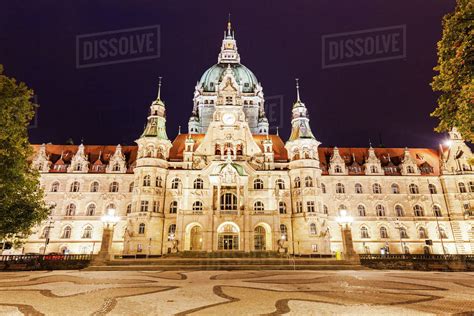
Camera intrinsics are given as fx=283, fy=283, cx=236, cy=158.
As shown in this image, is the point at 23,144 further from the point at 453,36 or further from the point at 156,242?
the point at 453,36

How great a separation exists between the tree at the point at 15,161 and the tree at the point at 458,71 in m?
26.0

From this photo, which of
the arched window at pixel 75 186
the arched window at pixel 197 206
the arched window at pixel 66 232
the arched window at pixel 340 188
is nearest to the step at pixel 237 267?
the arched window at pixel 197 206

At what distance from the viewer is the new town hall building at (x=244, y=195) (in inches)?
1642

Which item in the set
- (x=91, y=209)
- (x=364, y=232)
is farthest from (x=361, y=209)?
(x=91, y=209)

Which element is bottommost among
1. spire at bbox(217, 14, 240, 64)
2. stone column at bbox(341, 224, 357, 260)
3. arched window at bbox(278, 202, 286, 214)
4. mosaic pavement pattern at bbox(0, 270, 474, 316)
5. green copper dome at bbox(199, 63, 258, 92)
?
mosaic pavement pattern at bbox(0, 270, 474, 316)

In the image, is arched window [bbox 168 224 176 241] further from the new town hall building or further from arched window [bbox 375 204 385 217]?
arched window [bbox 375 204 385 217]

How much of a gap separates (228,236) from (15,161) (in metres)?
28.1

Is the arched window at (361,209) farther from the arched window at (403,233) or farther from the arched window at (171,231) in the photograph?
the arched window at (171,231)

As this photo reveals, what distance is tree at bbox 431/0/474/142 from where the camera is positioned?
1347cm

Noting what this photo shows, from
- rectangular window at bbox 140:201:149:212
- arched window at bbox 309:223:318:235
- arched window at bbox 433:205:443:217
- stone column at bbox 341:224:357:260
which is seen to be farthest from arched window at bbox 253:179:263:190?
arched window at bbox 433:205:443:217

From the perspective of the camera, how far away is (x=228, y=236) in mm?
41406

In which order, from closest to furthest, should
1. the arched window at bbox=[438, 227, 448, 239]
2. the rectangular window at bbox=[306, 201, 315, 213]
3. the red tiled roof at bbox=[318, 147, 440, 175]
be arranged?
the rectangular window at bbox=[306, 201, 315, 213] → the arched window at bbox=[438, 227, 448, 239] → the red tiled roof at bbox=[318, 147, 440, 175]

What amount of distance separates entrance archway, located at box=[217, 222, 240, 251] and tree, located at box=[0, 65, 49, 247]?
23.5 metres

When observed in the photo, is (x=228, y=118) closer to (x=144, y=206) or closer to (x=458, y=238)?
(x=144, y=206)
